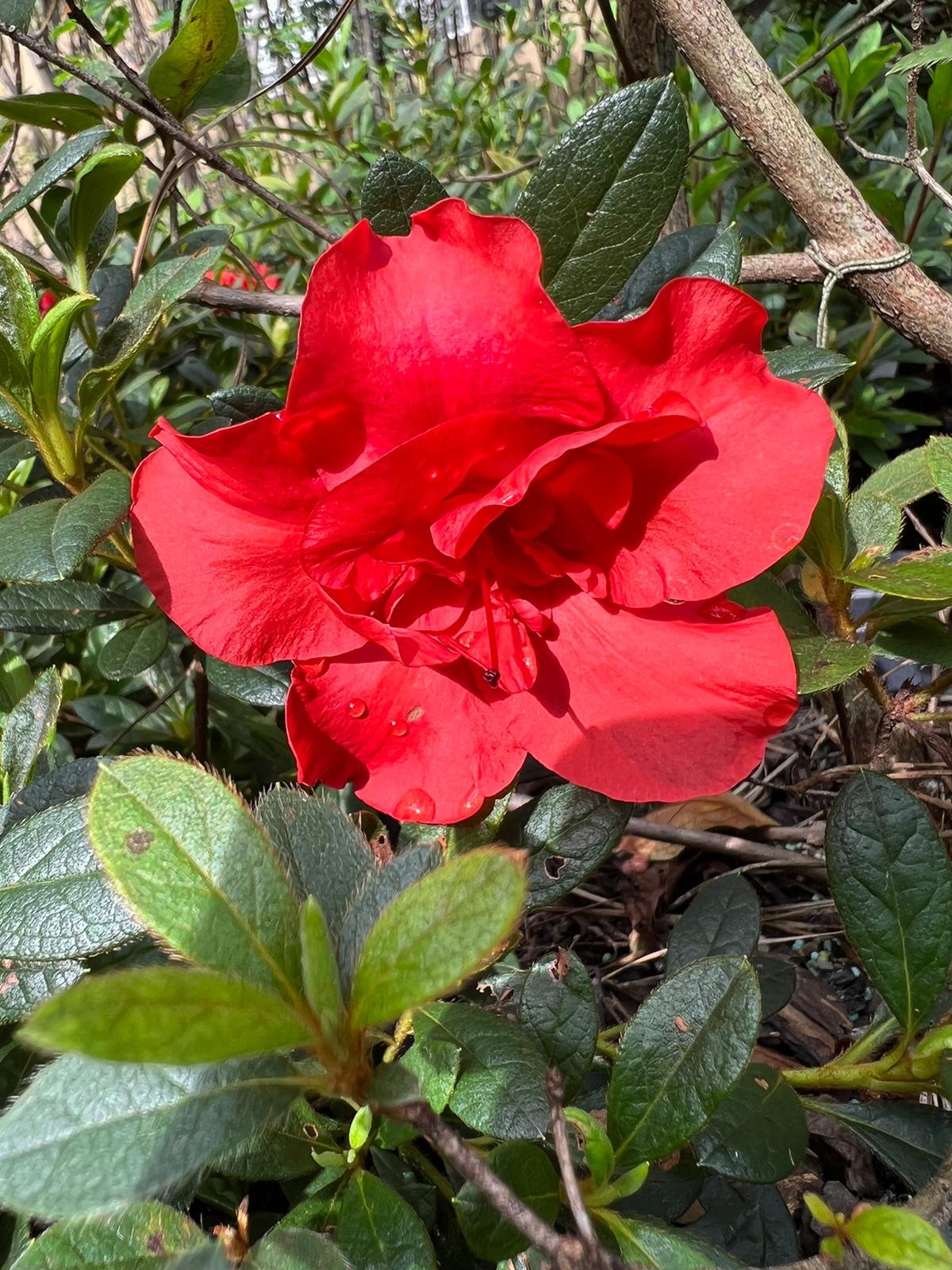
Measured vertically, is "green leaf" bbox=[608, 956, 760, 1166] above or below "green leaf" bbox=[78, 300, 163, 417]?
below

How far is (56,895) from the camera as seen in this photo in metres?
0.58

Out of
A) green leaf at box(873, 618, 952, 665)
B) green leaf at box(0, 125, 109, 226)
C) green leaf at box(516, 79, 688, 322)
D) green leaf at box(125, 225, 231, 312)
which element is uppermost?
green leaf at box(0, 125, 109, 226)

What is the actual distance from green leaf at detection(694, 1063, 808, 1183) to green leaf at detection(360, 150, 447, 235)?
0.67 m

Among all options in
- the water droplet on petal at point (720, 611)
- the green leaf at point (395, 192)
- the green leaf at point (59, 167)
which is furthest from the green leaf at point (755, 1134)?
the green leaf at point (59, 167)

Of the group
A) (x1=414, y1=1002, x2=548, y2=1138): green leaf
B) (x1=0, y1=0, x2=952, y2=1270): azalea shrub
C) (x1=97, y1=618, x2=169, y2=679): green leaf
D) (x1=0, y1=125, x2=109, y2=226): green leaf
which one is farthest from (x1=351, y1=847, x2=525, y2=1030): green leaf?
(x1=0, y1=125, x2=109, y2=226): green leaf

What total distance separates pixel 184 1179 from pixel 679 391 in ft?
1.64

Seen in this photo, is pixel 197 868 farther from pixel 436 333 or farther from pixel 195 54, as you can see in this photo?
pixel 195 54

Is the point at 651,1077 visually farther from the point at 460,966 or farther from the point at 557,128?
the point at 557,128

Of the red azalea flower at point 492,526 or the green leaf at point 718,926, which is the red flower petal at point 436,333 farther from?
the green leaf at point 718,926

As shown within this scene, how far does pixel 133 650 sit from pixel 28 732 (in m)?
0.13

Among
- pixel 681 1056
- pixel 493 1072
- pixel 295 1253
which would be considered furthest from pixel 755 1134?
pixel 295 1253

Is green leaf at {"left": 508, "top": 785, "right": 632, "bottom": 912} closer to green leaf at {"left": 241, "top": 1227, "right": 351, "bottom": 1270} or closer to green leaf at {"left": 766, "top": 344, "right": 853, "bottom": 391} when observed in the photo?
green leaf at {"left": 241, "top": 1227, "right": 351, "bottom": 1270}

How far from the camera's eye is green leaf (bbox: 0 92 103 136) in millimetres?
924

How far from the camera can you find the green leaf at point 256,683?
0.81 metres
